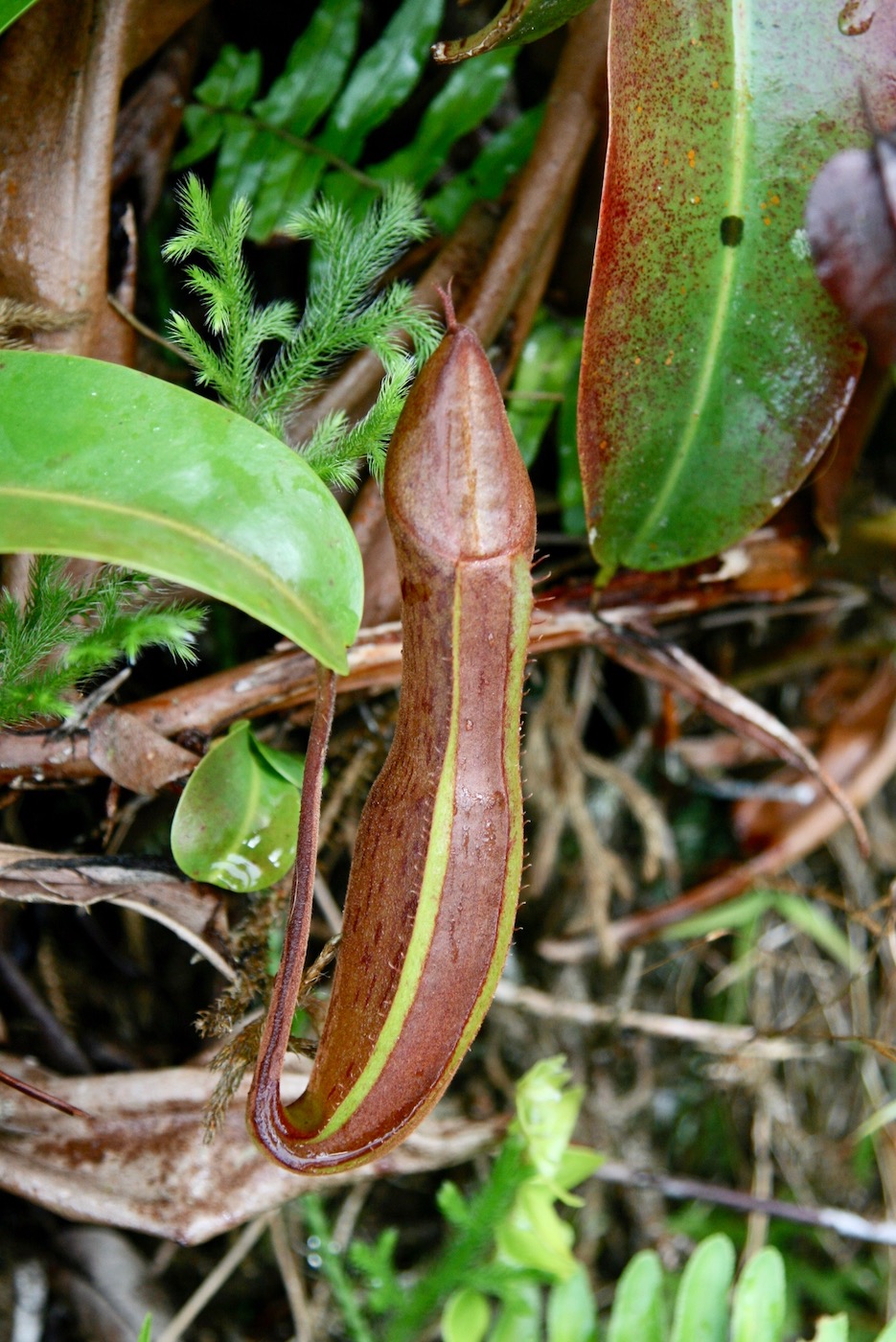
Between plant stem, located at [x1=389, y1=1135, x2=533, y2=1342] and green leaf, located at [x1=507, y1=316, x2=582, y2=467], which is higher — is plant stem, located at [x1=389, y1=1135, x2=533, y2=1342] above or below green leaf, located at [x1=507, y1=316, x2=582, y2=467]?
below

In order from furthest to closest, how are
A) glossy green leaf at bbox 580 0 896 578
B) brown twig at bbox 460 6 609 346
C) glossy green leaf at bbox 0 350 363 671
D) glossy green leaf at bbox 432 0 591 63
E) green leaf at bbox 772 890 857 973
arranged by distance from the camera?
1. green leaf at bbox 772 890 857 973
2. brown twig at bbox 460 6 609 346
3. glossy green leaf at bbox 580 0 896 578
4. glossy green leaf at bbox 432 0 591 63
5. glossy green leaf at bbox 0 350 363 671

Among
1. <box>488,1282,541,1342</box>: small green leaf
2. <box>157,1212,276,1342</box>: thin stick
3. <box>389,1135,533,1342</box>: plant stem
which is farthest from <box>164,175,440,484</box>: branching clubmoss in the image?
<box>488,1282,541,1342</box>: small green leaf

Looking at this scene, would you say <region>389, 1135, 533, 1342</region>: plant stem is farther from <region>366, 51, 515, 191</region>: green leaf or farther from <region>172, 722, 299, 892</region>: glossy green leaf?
<region>366, 51, 515, 191</region>: green leaf

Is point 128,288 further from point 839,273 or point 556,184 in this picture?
point 839,273

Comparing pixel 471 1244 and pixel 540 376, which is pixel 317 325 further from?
pixel 471 1244

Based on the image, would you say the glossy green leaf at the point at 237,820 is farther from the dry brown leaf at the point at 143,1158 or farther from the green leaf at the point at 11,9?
the green leaf at the point at 11,9
